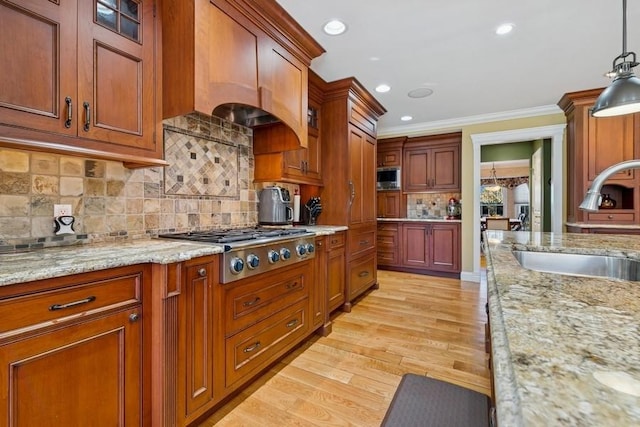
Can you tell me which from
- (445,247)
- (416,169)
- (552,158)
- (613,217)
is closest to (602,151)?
(552,158)

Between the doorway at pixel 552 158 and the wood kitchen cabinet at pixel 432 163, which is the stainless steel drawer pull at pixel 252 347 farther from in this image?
the wood kitchen cabinet at pixel 432 163

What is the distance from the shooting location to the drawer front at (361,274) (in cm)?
328

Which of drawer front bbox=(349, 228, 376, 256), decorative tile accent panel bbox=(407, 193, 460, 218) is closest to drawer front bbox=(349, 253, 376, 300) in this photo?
drawer front bbox=(349, 228, 376, 256)

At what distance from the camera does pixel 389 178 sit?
521 cm

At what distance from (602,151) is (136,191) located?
4715 mm

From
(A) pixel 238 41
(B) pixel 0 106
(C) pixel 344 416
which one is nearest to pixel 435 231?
(C) pixel 344 416

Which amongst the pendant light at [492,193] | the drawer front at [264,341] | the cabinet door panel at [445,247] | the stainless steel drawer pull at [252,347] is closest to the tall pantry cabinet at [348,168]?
the drawer front at [264,341]

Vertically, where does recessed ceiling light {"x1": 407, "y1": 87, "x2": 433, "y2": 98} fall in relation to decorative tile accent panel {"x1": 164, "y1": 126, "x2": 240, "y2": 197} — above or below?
above

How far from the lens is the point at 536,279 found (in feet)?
2.81

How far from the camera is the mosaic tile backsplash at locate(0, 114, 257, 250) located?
140cm

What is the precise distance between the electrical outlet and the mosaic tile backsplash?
0.7 inches

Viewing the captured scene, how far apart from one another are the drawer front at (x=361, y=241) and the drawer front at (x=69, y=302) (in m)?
2.27

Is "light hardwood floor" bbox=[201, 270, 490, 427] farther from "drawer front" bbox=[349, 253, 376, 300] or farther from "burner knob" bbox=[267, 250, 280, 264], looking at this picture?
"burner knob" bbox=[267, 250, 280, 264]

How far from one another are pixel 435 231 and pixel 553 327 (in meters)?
4.44
